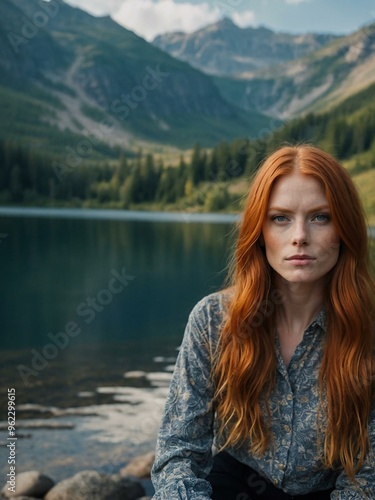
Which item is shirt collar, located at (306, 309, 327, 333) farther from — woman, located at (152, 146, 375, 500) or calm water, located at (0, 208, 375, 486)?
calm water, located at (0, 208, 375, 486)

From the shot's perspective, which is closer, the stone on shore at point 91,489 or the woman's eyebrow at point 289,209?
the woman's eyebrow at point 289,209

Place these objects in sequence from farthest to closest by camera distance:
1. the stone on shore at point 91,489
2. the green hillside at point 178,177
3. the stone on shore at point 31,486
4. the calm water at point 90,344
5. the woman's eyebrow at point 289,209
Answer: the green hillside at point 178,177 → the calm water at point 90,344 → the stone on shore at point 31,486 → the stone on shore at point 91,489 → the woman's eyebrow at point 289,209

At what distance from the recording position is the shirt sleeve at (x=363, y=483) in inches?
135

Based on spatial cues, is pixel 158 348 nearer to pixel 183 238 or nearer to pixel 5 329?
pixel 5 329

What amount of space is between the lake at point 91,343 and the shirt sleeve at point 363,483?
1655mm

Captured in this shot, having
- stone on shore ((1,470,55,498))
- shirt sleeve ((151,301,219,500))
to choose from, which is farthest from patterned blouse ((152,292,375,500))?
stone on shore ((1,470,55,498))

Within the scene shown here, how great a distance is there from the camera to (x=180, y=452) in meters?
3.40

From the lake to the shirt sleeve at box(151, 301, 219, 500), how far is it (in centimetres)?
116

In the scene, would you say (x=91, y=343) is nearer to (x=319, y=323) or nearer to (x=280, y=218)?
(x=319, y=323)

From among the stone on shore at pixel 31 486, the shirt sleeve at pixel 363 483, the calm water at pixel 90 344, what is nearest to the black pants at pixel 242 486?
the shirt sleeve at pixel 363 483

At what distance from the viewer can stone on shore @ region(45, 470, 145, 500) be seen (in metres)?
8.12

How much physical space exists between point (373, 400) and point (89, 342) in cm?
1917

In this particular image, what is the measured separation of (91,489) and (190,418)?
5309 millimetres

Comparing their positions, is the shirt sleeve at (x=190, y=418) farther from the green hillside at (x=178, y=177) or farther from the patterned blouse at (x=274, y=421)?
the green hillside at (x=178, y=177)
